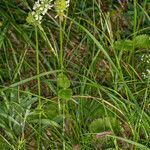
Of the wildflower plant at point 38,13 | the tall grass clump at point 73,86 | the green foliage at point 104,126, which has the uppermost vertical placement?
the wildflower plant at point 38,13

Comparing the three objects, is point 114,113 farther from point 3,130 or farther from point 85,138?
point 3,130

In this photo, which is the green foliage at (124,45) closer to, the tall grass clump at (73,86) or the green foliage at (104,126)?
the tall grass clump at (73,86)

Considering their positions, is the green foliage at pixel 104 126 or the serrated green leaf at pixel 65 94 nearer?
the serrated green leaf at pixel 65 94

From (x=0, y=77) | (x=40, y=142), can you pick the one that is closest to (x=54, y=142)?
(x=40, y=142)

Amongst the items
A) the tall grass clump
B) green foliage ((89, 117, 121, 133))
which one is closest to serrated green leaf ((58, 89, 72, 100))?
the tall grass clump

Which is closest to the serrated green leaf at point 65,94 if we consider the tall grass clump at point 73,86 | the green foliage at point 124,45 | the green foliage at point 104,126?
the tall grass clump at point 73,86

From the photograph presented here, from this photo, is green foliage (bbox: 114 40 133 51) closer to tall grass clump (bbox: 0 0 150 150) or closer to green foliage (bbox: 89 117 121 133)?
tall grass clump (bbox: 0 0 150 150)

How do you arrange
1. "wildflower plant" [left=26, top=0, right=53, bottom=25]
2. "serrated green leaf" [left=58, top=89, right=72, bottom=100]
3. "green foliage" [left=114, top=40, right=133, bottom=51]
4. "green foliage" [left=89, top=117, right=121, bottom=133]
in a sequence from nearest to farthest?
"wildflower plant" [left=26, top=0, right=53, bottom=25] → "serrated green leaf" [left=58, top=89, right=72, bottom=100] → "green foliage" [left=89, top=117, right=121, bottom=133] → "green foliage" [left=114, top=40, right=133, bottom=51]

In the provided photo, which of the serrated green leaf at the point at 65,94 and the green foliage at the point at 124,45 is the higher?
the green foliage at the point at 124,45
